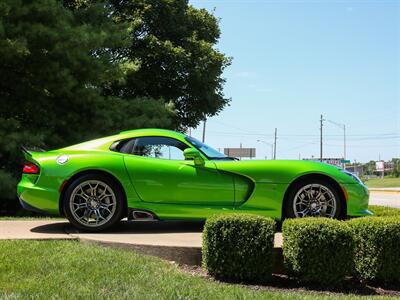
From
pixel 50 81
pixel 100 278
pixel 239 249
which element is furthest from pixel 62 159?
pixel 50 81

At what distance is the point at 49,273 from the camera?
4074 mm

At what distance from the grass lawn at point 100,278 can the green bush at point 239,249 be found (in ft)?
0.55

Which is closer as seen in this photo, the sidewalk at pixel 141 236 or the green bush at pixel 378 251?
the green bush at pixel 378 251

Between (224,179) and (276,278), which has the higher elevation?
(224,179)

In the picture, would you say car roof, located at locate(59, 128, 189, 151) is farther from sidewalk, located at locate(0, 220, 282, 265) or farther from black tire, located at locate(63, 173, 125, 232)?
sidewalk, located at locate(0, 220, 282, 265)

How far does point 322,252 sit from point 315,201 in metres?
1.74

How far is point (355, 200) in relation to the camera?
6.12m

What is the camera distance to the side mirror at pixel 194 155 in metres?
5.96

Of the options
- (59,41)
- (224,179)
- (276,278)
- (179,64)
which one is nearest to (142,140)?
(224,179)

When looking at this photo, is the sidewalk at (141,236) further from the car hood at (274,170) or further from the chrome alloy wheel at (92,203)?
the car hood at (274,170)

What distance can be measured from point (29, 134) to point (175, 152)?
5523mm

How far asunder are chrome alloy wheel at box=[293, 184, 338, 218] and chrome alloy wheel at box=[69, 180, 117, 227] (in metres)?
2.24

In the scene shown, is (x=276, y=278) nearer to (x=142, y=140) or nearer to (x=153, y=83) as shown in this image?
(x=142, y=140)

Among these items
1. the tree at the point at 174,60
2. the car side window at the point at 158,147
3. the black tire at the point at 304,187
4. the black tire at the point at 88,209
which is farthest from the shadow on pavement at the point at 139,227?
the tree at the point at 174,60
